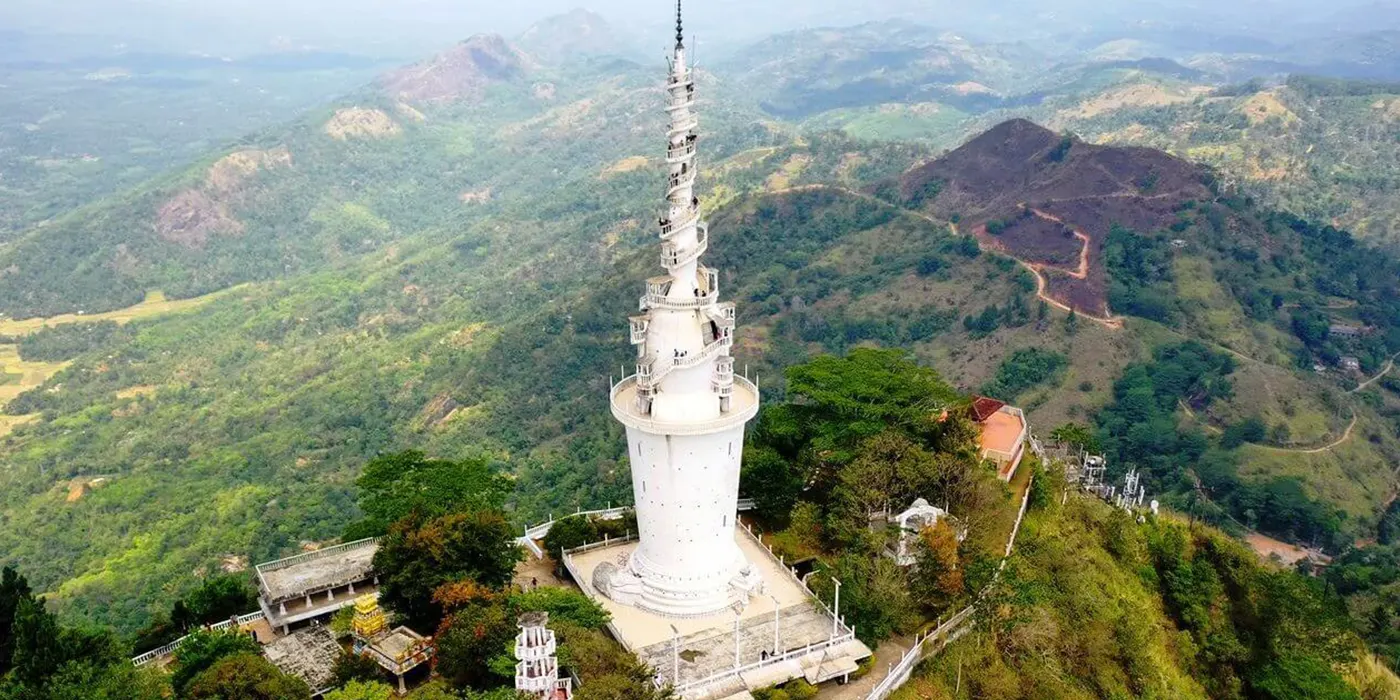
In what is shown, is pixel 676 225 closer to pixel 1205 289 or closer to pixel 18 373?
pixel 1205 289

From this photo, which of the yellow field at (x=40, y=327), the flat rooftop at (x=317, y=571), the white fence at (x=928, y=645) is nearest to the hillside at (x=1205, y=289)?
the white fence at (x=928, y=645)

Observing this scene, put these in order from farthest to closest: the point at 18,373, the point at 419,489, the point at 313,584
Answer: the point at 18,373 → the point at 419,489 → the point at 313,584

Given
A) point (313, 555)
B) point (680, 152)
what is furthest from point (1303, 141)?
point (313, 555)

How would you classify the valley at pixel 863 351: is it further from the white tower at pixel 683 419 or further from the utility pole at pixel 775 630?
the white tower at pixel 683 419

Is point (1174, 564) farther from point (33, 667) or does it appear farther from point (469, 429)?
point (469, 429)

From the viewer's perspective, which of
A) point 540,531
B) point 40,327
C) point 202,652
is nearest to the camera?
point 202,652

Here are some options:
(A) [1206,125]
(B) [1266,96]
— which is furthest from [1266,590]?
(B) [1266,96]
